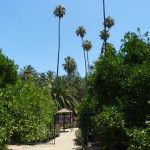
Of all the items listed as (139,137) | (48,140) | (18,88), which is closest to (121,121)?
(139,137)

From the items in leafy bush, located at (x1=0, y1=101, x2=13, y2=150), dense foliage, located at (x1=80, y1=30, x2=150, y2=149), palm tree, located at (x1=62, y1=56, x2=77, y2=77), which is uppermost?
palm tree, located at (x1=62, y1=56, x2=77, y2=77)

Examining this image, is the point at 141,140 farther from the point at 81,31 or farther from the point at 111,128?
the point at 81,31

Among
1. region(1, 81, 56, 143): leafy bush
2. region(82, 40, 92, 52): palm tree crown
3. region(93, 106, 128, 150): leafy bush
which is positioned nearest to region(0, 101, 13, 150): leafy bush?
region(1, 81, 56, 143): leafy bush

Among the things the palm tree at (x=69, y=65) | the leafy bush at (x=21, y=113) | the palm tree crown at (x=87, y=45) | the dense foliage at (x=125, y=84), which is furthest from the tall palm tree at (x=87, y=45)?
the leafy bush at (x=21, y=113)

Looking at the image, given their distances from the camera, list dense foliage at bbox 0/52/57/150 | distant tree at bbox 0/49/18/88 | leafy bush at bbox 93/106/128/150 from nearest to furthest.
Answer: dense foliage at bbox 0/52/57/150, leafy bush at bbox 93/106/128/150, distant tree at bbox 0/49/18/88

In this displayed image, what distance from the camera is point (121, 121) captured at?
16344mm

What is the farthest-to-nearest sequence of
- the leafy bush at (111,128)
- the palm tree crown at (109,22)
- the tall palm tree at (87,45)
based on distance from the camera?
1. the tall palm tree at (87,45)
2. the palm tree crown at (109,22)
3. the leafy bush at (111,128)

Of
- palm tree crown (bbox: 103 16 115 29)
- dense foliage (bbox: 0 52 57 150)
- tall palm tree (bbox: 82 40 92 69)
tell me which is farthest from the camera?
tall palm tree (bbox: 82 40 92 69)

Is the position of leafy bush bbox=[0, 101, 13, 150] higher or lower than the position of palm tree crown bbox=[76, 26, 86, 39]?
lower

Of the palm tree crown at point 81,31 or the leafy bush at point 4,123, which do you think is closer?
the leafy bush at point 4,123

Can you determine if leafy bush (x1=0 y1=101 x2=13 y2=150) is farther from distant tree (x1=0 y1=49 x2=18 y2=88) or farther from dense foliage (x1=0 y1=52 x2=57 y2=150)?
distant tree (x1=0 y1=49 x2=18 y2=88)

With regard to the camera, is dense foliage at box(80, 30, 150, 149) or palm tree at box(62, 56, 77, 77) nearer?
dense foliage at box(80, 30, 150, 149)

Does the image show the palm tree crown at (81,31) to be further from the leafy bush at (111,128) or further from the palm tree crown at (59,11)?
the leafy bush at (111,128)

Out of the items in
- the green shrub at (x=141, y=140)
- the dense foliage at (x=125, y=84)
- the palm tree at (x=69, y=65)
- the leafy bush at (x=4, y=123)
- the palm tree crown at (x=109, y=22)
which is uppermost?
the palm tree crown at (x=109, y=22)
